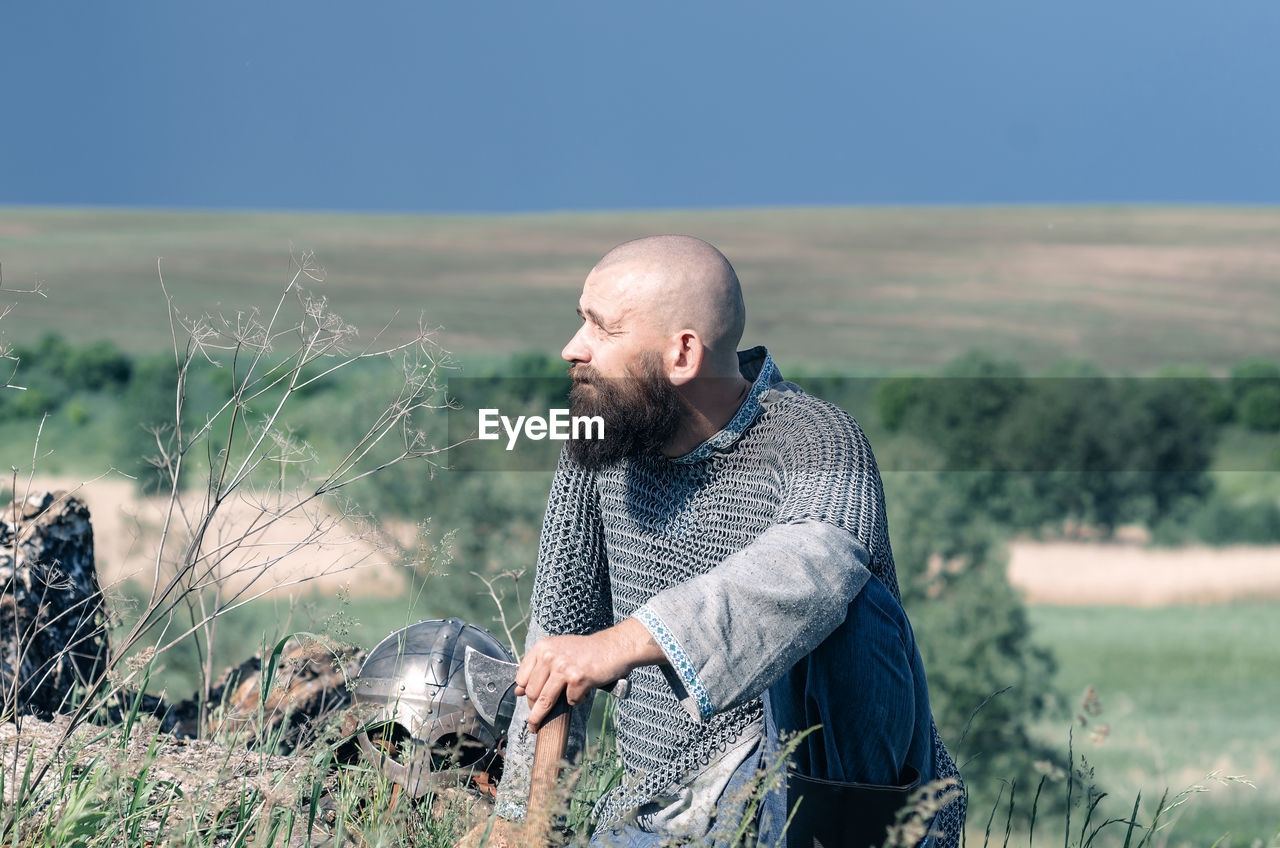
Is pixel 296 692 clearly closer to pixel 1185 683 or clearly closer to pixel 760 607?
pixel 760 607

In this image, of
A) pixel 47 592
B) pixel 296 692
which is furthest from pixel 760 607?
pixel 47 592

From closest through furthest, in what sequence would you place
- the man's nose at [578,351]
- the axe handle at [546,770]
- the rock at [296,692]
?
1. the axe handle at [546,770]
2. the man's nose at [578,351]
3. the rock at [296,692]

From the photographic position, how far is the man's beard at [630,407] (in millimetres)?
3016

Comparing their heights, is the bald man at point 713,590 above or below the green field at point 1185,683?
above

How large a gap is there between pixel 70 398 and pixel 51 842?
228 ft

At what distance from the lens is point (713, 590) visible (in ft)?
7.87

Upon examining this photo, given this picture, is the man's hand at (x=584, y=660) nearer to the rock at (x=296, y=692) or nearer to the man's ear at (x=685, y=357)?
the man's ear at (x=685, y=357)

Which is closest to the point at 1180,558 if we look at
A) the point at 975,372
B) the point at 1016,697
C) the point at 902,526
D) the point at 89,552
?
the point at 975,372

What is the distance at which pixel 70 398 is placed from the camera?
65.9m

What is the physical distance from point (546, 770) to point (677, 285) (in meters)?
1.14

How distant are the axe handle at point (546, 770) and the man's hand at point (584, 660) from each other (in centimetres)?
18

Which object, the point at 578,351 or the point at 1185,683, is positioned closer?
the point at 578,351

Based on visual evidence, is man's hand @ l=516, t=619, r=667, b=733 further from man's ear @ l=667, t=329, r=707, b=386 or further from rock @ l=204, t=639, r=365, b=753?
rock @ l=204, t=639, r=365, b=753

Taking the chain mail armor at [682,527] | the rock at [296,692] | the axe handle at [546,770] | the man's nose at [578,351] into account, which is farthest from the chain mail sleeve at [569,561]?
the rock at [296,692]
